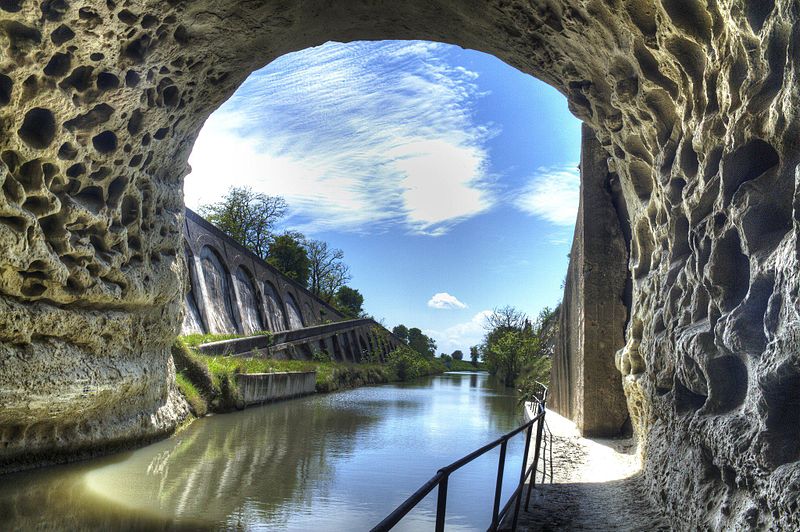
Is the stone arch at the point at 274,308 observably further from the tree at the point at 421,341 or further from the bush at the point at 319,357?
the tree at the point at 421,341

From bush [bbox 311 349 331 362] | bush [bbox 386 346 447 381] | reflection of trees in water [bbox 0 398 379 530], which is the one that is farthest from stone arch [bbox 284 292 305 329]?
reflection of trees in water [bbox 0 398 379 530]

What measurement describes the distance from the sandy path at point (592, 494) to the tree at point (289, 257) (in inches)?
1492

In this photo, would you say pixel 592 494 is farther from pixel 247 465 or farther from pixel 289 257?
pixel 289 257

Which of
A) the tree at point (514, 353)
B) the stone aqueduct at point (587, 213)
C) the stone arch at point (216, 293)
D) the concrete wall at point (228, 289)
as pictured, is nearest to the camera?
the stone aqueduct at point (587, 213)

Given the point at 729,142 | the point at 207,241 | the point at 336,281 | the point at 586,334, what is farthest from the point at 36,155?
the point at 336,281

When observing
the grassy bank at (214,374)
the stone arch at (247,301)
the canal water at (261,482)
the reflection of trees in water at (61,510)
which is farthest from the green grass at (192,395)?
the stone arch at (247,301)

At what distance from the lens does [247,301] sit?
29047mm

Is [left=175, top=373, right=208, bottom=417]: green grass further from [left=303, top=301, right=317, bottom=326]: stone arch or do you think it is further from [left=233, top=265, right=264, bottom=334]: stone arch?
[left=303, top=301, right=317, bottom=326]: stone arch

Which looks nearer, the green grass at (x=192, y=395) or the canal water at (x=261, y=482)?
the canal water at (x=261, y=482)

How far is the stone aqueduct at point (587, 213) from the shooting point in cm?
385

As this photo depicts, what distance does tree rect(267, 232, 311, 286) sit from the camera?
4622 centimetres

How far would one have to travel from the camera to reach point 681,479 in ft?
16.5

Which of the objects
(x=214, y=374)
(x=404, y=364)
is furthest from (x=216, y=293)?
(x=404, y=364)

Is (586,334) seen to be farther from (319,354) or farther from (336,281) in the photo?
(336,281)
